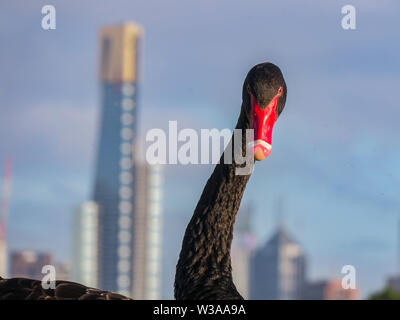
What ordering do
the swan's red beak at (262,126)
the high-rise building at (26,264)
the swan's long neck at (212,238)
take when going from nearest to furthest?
the swan's red beak at (262,126) < the swan's long neck at (212,238) < the high-rise building at (26,264)

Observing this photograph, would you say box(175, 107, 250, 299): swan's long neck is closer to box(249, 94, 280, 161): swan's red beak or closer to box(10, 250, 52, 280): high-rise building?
box(249, 94, 280, 161): swan's red beak

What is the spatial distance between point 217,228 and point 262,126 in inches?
43.0

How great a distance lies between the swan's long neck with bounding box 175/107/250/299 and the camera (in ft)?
23.6

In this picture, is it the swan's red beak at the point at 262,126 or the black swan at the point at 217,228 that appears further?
the black swan at the point at 217,228

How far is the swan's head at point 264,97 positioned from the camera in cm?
681

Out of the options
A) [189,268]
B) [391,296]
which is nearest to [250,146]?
[189,268]

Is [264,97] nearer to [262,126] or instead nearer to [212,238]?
[262,126]

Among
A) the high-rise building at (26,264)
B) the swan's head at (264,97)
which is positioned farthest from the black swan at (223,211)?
the high-rise building at (26,264)

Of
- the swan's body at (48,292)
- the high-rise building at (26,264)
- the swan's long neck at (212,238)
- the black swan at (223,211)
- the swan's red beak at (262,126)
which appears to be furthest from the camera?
the high-rise building at (26,264)

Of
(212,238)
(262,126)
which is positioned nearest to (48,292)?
(212,238)

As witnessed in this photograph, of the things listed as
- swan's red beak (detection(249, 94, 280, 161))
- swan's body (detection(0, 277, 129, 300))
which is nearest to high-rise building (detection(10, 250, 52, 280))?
swan's body (detection(0, 277, 129, 300))

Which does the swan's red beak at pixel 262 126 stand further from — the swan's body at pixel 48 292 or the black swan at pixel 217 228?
the swan's body at pixel 48 292
